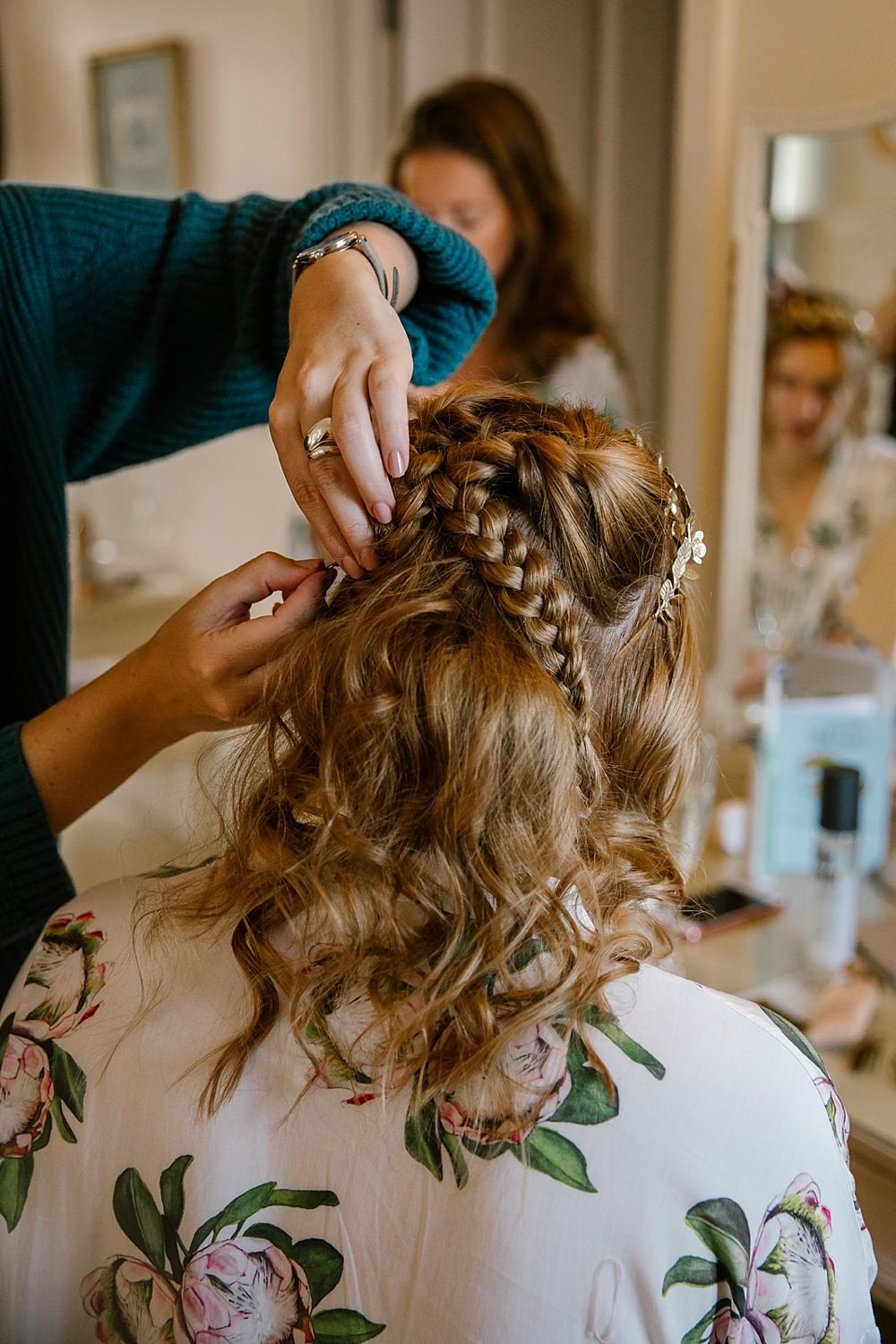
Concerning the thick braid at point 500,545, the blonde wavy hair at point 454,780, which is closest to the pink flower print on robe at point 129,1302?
the blonde wavy hair at point 454,780

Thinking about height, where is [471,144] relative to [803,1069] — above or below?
above

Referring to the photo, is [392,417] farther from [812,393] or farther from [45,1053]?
[812,393]

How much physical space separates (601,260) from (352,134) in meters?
0.54

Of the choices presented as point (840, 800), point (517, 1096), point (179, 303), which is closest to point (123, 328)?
point (179, 303)

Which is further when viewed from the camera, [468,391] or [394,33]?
[394,33]

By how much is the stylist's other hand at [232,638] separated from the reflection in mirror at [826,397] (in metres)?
1.07

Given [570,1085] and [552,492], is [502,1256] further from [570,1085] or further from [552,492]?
[552,492]

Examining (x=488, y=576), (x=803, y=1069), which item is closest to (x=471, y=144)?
(x=488, y=576)

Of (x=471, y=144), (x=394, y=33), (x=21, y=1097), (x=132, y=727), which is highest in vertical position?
(x=394, y=33)

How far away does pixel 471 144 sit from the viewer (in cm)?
168

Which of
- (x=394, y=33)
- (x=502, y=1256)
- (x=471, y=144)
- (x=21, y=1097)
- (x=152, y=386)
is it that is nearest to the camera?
(x=502, y=1256)

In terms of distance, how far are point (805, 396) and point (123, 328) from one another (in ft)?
3.26

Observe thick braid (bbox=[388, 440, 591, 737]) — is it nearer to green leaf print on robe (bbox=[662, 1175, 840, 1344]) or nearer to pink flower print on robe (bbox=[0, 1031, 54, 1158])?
green leaf print on robe (bbox=[662, 1175, 840, 1344])

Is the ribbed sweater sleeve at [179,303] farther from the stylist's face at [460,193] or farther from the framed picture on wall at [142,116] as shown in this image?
the framed picture on wall at [142,116]
